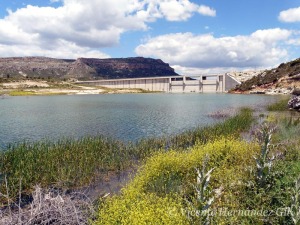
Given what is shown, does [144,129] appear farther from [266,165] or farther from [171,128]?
[266,165]

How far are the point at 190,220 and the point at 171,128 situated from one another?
2919cm

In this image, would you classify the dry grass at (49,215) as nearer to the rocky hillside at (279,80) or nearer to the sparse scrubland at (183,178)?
the sparse scrubland at (183,178)

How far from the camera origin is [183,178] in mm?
14531

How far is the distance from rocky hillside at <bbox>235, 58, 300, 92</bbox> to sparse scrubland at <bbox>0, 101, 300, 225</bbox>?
11248cm

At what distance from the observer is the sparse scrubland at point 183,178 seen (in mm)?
9245

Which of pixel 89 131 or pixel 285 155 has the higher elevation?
pixel 285 155

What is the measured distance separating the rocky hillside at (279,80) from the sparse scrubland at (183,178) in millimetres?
112483

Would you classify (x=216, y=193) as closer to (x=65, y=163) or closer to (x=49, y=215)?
(x=49, y=215)

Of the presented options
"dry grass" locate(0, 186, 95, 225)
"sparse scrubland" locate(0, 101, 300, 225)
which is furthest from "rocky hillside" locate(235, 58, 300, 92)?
"dry grass" locate(0, 186, 95, 225)

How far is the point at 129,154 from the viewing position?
78.0 feet

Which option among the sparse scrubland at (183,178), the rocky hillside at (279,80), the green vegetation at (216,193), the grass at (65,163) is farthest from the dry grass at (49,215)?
the rocky hillside at (279,80)

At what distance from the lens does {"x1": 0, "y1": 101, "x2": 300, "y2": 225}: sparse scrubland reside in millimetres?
9245

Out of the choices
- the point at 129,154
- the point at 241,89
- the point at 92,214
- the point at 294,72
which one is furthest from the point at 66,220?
the point at 241,89

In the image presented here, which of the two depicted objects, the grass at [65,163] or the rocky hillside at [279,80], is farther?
the rocky hillside at [279,80]
